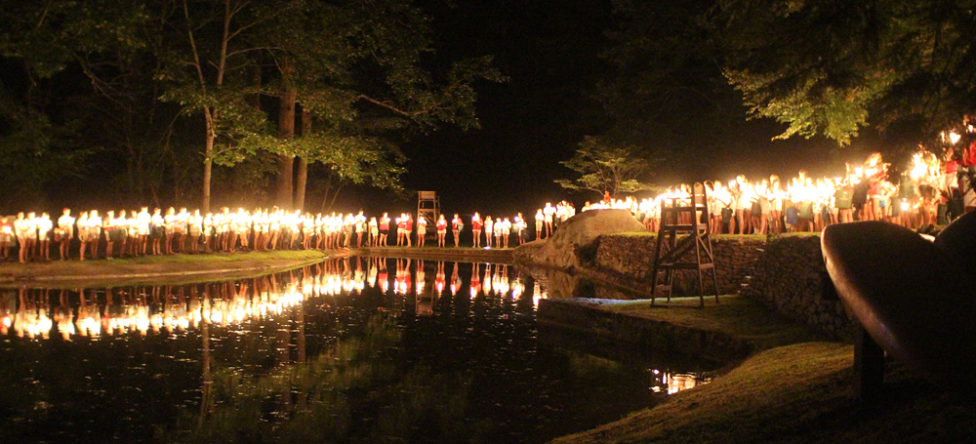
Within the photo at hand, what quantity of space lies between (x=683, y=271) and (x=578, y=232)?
7953mm

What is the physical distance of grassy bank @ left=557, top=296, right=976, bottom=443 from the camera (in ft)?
17.7

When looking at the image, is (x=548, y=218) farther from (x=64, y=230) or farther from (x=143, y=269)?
(x=64, y=230)

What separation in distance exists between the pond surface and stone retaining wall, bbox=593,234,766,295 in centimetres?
507

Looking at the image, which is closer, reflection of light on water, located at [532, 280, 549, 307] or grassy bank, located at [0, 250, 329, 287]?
reflection of light on water, located at [532, 280, 549, 307]

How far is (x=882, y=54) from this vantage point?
28.9 feet

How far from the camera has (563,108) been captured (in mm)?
55719

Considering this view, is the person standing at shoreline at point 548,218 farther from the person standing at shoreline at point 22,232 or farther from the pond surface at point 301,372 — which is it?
the person standing at shoreline at point 22,232

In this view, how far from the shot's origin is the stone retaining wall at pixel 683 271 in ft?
65.4

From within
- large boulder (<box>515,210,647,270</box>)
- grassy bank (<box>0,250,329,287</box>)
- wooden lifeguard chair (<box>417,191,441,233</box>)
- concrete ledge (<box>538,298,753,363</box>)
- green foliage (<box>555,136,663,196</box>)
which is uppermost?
green foliage (<box>555,136,663,196</box>)

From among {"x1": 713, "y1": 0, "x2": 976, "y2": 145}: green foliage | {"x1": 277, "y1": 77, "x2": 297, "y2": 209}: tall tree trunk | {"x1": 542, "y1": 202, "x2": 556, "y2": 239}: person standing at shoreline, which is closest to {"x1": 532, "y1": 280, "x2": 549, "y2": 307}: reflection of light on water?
{"x1": 713, "y1": 0, "x2": 976, "y2": 145}: green foliage

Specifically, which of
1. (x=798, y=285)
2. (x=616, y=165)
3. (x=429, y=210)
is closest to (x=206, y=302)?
(x=798, y=285)

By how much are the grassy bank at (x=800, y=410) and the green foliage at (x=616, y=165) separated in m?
26.5

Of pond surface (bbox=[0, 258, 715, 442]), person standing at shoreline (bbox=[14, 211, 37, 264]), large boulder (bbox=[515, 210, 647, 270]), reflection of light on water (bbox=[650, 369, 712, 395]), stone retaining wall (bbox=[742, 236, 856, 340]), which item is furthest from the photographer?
large boulder (bbox=[515, 210, 647, 270])

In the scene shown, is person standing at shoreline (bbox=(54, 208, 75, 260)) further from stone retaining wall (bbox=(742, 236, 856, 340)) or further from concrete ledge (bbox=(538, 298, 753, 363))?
stone retaining wall (bbox=(742, 236, 856, 340))
